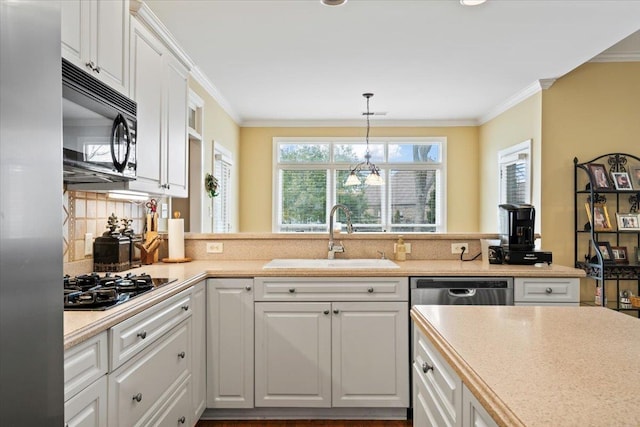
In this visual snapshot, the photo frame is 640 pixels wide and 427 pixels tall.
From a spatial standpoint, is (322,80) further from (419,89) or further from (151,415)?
(151,415)

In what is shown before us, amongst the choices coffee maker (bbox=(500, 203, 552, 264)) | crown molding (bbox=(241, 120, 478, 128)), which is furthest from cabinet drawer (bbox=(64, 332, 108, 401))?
crown molding (bbox=(241, 120, 478, 128))

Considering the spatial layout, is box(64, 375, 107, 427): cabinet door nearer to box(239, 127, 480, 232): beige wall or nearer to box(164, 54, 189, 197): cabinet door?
box(164, 54, 189, 197): cabinet door

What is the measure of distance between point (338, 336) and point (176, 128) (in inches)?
65.4

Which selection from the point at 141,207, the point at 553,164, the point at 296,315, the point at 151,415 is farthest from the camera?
the point at 553,164

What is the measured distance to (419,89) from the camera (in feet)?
16.0

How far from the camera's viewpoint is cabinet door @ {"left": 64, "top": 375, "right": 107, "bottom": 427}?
1223 mm

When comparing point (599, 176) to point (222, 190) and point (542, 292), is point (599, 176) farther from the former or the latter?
point (222, 190)

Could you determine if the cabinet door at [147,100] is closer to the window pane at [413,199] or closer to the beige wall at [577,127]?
the beige wall at [577,127]

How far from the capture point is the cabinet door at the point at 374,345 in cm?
260

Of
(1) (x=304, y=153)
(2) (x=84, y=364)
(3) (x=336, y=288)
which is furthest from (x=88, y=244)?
(1) (x=304, y=153)

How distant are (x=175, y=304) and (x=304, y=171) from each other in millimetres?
4872

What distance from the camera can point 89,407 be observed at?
4.39ft

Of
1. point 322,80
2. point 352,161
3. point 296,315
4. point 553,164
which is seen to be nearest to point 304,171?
point 352,161

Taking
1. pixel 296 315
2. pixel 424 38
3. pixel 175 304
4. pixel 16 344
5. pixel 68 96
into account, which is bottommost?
pixel 296 315
